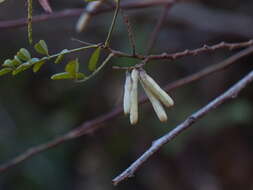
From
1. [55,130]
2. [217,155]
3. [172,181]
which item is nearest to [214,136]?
[217,155]

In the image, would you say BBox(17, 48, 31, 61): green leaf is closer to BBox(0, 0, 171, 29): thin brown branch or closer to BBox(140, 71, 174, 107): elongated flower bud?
BBox(140, 71, 174, 107): elongated flower bud

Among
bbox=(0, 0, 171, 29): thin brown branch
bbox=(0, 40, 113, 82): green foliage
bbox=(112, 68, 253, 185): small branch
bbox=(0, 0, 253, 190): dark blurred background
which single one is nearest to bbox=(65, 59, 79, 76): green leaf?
bbox=(0, 40, 113, 82): green foliage

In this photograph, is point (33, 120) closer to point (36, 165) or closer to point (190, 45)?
point (36, 165)

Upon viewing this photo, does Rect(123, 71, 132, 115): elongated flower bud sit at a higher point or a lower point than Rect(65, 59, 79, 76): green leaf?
lower

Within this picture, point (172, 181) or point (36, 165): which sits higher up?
point (36, 165)

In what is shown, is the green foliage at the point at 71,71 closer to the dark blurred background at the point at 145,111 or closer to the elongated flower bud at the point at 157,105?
the elongated flower bud at the point at 157,105

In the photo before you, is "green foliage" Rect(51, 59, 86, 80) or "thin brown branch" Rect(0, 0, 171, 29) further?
"thin brown branch" Rect(0, 0, 171, 29)
